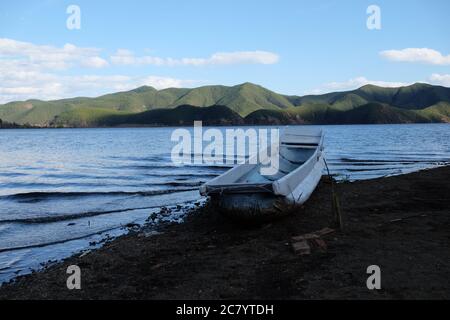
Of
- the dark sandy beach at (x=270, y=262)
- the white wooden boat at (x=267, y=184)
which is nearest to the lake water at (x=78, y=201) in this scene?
the dark sandy beach at (x=270, y=262)

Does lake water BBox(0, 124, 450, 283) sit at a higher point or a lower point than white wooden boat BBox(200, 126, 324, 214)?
lower

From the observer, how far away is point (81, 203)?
20.0m

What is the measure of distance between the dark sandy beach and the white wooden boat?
752 mm

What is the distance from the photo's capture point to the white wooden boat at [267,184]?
1090 centimetres

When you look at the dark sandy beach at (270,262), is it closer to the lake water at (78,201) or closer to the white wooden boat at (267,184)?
the white wooden boat at (267,184)

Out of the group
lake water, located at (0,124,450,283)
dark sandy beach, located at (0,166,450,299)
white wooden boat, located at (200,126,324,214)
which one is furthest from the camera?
lake water, located at (0,124,450,283)

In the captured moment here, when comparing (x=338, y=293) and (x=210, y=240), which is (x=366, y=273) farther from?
(x=210, y=240)

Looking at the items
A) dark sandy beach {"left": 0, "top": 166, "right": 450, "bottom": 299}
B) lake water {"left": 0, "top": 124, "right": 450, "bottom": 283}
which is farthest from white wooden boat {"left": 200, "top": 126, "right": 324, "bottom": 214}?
lake water {"left": 0, "top": 124, "right": 450, "bottom": 283}

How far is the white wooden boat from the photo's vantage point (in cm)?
1090

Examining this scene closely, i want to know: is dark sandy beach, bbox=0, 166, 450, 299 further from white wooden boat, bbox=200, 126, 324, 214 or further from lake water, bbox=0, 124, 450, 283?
lake water, bbox=0, 124, 450, 283

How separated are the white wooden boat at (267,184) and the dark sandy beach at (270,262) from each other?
0.75 metres

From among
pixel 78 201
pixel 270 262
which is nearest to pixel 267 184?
pixel 270 262

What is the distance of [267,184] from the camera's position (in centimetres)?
1069
